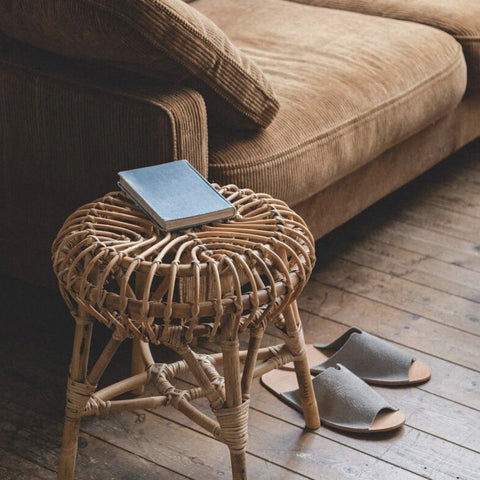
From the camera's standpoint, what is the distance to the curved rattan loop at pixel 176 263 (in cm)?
124

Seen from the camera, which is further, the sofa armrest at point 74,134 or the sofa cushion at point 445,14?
the sofa cushion at point 445,14

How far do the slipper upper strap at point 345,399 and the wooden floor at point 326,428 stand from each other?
0.03 m

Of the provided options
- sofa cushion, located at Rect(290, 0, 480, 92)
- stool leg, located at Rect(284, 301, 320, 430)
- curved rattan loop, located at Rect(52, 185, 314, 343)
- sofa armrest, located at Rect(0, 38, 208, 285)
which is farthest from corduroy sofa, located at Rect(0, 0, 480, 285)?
stool leg, located at Rect(284, 301, 320, 430)

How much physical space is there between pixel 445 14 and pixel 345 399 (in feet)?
4.17

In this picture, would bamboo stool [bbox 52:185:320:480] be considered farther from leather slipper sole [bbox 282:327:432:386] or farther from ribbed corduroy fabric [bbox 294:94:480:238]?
ribbed corduroy fabric [bbox 294:94:480:238]

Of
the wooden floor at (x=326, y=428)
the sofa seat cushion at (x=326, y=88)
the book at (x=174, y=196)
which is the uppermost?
the book at (x=174, y=196)

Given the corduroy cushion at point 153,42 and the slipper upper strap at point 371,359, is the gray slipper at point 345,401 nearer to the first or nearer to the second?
the slipper upper strap at point 371,359

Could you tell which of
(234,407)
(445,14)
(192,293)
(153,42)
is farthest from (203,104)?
(445,14)

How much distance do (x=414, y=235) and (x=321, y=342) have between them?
23.3 inches

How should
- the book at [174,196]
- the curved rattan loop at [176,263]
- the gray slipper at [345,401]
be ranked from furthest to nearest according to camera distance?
the gray slipper at [345,401]
the book at [174,196]
the curved rattan loop at [176,263]

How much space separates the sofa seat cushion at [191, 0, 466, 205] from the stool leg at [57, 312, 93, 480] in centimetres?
43

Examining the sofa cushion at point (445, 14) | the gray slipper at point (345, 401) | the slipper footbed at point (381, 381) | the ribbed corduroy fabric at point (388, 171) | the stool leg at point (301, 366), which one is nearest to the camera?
the stool leg at point (301, 366)

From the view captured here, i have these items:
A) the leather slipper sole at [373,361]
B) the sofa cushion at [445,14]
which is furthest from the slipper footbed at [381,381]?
the sofa cushion at [445,14]

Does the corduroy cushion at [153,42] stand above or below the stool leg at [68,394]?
above
